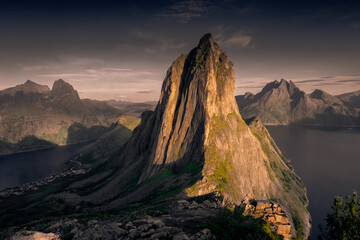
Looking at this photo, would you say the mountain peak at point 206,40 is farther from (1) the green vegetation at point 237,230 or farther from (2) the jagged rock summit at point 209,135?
(1) the green vegetation at point 237,230

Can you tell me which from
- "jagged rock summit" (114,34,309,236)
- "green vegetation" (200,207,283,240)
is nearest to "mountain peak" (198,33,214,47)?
"jagged rock summit" (114,34,309,236)

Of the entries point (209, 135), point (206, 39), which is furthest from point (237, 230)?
point (206, 39)

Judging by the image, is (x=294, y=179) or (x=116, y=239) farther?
(x=294, y=179)

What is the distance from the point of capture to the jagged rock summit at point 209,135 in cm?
8262

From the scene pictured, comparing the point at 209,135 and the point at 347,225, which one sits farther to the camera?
the point at 209,135

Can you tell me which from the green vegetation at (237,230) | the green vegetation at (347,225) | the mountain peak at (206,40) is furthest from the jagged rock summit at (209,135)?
the green vegetation at (237,230)

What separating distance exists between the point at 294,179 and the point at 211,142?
4606 inches

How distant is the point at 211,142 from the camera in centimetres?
8719

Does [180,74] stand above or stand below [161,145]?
above

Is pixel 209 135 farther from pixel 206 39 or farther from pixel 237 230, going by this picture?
pixel 237 230

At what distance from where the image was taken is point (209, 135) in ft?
292

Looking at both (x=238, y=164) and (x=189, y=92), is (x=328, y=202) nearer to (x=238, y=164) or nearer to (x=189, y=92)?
(x=238, y=164)

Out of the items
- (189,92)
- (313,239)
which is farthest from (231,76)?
(313,239)

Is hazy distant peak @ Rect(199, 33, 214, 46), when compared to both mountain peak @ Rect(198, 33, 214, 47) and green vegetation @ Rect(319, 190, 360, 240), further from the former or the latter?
green vegetation @ Rect(319, 190, 360, 240)
